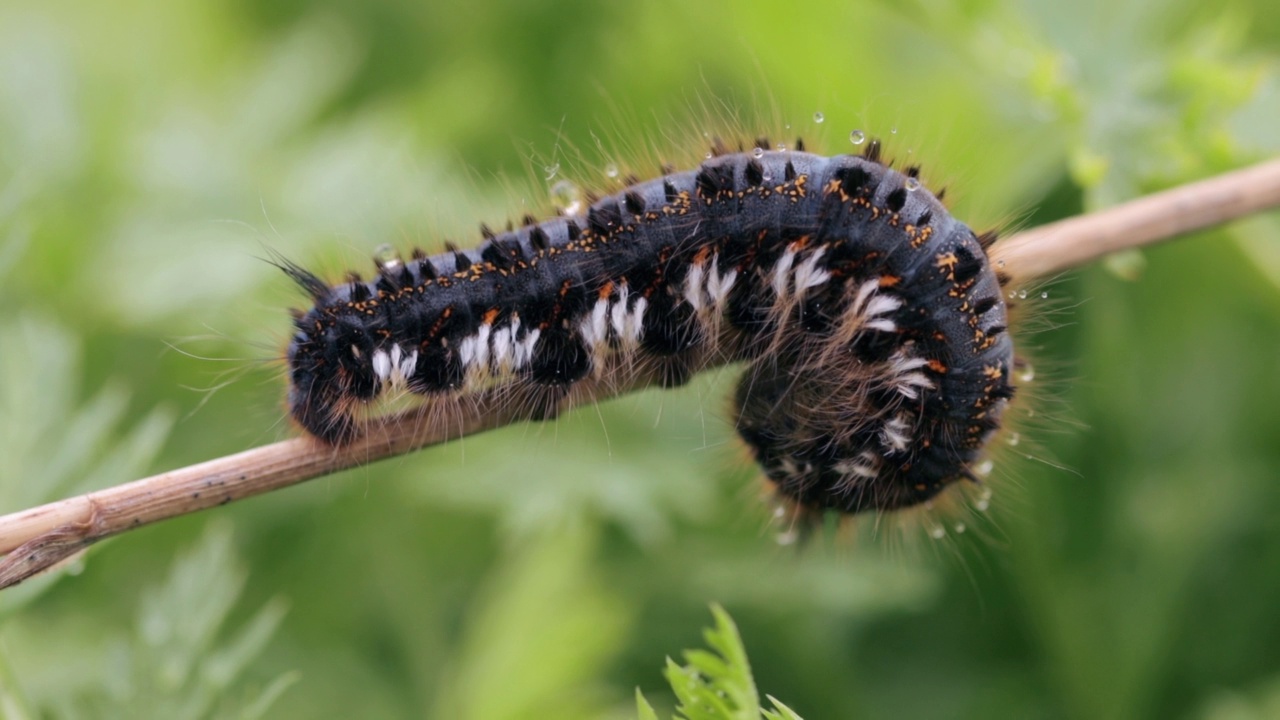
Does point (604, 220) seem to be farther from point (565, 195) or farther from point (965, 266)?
point (965, 266)

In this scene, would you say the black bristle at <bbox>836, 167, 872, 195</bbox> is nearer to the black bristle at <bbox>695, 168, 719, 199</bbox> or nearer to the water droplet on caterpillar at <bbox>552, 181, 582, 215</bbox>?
the black bristle at <bbox>695, 168, 719, 199</bbox>

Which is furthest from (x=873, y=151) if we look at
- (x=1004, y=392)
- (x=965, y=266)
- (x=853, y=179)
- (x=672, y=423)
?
(x=672, y=423)

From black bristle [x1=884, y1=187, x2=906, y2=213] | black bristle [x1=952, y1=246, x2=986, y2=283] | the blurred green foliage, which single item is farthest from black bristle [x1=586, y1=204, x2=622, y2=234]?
black bristle [x1=952, y1=246, x2=986, y2=283]

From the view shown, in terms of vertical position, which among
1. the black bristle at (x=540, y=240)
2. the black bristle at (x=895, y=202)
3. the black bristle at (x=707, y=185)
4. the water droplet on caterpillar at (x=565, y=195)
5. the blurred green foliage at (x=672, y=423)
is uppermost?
the black bristle at (x=895, y=202)

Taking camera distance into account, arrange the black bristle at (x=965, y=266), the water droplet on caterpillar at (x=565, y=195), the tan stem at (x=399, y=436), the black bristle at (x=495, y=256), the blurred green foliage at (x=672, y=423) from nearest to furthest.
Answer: the tan stem at (x=399, y=436), the black bristle at (x=965, y=266), the black bristle at (x=495, y=256), the water droplet on caterpillar at (x=565, y=195), the blurred green foliage at (x=672, y=423)

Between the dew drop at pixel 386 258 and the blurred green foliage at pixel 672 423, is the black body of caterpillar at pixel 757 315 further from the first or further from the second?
the blurred green foliage at pixel 672 423

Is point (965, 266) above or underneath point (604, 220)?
above

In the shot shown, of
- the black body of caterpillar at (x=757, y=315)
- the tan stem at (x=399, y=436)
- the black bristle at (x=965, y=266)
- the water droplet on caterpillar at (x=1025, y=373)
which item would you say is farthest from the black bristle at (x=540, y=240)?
the water droplet on caterpillar at (x=1025, y=373)
